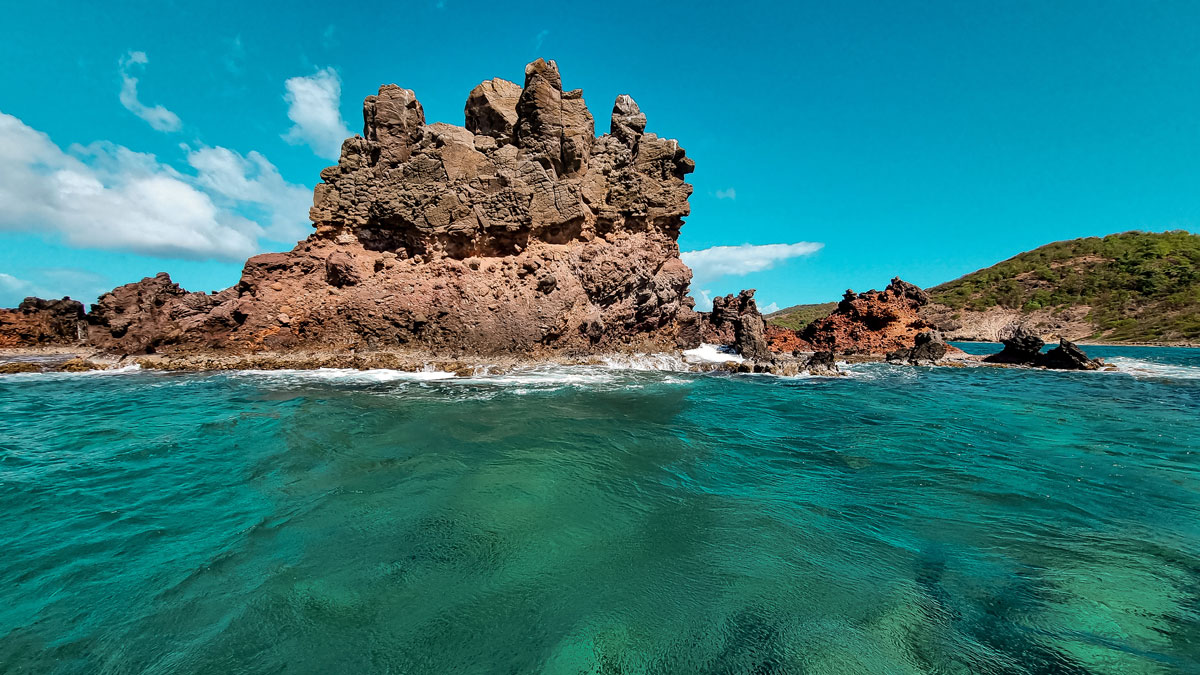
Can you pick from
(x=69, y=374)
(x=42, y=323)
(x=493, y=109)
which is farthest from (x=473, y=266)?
(x=42, y=323)

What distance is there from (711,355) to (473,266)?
11854mm

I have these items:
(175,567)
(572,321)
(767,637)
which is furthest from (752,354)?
(175,567)

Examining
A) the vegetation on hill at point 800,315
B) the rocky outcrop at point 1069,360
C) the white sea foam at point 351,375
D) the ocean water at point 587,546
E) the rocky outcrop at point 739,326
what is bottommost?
the ocean water at point 587,546

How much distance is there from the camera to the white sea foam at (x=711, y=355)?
19.9 meters

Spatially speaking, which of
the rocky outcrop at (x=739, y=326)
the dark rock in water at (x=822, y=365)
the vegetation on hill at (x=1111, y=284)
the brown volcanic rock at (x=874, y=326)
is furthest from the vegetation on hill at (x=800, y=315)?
the dark rock in water at (x=822, y=365)

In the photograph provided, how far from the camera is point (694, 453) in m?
6.97

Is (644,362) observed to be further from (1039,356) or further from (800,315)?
(800,315)

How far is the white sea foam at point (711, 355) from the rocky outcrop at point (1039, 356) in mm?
14394

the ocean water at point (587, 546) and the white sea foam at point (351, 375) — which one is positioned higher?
the white sea foam at point (351, 375)

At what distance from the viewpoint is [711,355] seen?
21047 millimetres

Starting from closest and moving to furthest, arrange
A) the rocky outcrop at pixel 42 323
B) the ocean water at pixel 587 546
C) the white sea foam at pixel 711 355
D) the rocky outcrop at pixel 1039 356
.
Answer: the ocean water at pixel 587 546 < the white sea foam at pixel 711 355 < the rocky outcrop at pixel 1039 356 < the rocky outcrop at pixel 42 323

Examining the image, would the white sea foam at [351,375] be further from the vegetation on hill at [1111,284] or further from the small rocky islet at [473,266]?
the vegetation on hill at [1111,284]

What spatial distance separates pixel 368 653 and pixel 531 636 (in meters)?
1.00

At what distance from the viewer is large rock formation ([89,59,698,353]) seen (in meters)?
18.0
